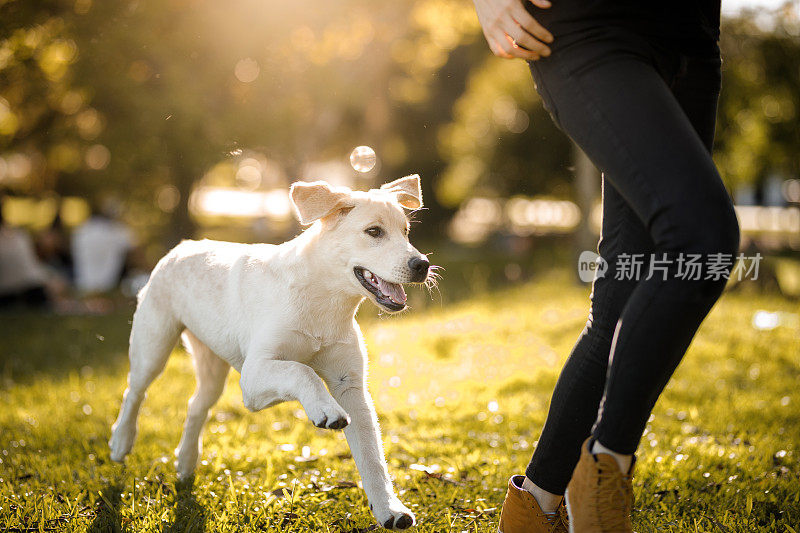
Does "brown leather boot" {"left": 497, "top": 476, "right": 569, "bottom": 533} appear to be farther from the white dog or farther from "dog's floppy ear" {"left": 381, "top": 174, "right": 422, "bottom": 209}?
"dog's floppy ear" {"left": 381, "top": 174, "right": 422, "bottom": 209}

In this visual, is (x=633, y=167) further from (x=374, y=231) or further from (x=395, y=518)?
(x=395, y=518)

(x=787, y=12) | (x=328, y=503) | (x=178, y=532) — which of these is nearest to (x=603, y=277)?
(x=328, y=503)

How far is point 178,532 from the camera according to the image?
284cm

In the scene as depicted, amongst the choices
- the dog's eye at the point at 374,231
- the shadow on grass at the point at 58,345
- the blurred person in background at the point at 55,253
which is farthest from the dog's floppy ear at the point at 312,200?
the blurred person in background at the point at 55,253

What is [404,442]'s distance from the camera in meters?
4.24

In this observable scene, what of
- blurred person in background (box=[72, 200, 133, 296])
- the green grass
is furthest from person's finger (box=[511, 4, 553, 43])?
blurred person in background (box=[72, 200, 133, 296])

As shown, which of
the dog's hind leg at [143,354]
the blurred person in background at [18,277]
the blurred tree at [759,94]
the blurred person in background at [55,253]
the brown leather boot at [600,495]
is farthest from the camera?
the blurred tree at [759,94]

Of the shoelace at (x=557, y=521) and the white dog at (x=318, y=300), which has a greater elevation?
the white dog at (x=318, y=300)

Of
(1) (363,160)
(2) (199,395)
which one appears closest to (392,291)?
(1) (363,160)

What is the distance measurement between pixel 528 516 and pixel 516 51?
1.53 m

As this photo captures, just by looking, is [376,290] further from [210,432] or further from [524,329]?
[524,329]

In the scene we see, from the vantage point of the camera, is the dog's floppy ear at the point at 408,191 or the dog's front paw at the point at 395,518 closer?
the dog's front paw at the point at 395,518

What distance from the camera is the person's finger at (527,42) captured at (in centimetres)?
203

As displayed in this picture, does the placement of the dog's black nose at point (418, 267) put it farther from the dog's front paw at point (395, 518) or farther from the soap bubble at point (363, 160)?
the dog's front paw at point (395, 518)
